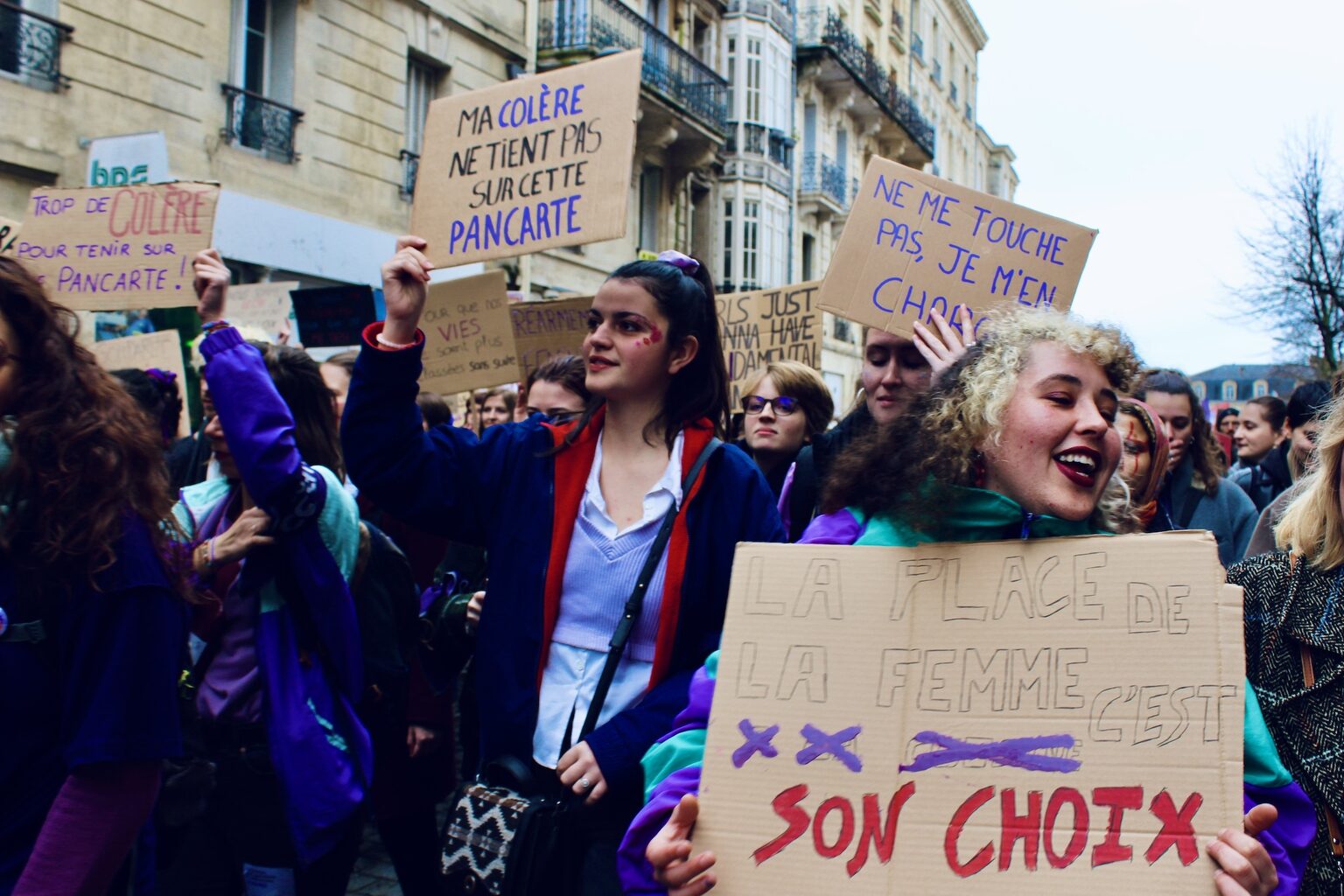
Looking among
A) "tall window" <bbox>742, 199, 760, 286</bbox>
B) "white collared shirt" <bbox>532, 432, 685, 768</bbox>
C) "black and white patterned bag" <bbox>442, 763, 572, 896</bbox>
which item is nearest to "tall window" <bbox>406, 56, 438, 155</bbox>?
"tall window" <bbox>742, 199, 760, 286</bbox>

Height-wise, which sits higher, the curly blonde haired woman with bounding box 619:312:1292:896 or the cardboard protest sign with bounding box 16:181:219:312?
the cardboard protest sign with bounding box 16:181:219:312

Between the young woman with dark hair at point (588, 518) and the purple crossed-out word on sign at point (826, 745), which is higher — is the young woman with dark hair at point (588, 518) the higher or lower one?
the higher one

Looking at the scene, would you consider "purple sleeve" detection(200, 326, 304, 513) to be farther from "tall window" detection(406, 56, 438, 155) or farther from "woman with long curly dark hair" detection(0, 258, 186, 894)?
"tall window" detection(406, 56, 438, 155)

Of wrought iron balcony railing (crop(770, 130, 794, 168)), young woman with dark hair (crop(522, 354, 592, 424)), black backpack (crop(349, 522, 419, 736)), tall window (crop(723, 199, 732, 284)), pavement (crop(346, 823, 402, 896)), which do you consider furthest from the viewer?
wrought iron balcony railing (crop(770, 130, 794, 168))

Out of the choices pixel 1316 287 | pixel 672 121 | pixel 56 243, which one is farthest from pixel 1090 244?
pixel 1316 287

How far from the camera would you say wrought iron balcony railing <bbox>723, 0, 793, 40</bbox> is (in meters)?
27.5

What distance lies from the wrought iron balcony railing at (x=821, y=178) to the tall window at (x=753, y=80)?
3606 mm

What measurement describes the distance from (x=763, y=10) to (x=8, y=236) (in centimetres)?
2561

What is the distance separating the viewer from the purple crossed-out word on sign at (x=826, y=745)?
1.73 meters

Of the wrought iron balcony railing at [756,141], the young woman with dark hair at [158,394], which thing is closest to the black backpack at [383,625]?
the young woman with dark hair at [158,394]

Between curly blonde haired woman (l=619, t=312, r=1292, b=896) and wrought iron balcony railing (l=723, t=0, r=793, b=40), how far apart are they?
26.5m

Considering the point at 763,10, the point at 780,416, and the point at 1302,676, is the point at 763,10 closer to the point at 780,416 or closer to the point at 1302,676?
the point at 780,416

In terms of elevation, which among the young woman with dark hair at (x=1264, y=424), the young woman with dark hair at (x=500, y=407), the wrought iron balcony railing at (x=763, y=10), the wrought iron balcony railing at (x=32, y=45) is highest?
the wrought iron balcony railing at (x=763, y=10)

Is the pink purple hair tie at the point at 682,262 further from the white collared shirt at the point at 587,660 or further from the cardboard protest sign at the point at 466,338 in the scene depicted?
the cardboard protest sign at the point at 466,338
